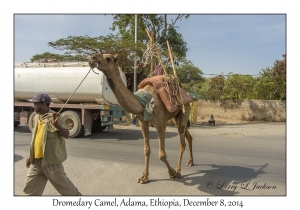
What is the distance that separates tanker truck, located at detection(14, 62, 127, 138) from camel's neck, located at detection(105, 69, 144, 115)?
5.60 metres

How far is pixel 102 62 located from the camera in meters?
3.84

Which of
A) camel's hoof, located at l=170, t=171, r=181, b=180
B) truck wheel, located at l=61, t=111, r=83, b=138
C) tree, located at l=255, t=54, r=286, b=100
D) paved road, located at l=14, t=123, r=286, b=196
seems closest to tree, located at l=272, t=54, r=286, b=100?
tree, located at l=255, t=54, r=286, b=100

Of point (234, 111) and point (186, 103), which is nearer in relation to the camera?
point (186, 103)

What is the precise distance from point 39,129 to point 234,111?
67.0 ft

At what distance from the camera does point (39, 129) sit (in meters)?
3.57

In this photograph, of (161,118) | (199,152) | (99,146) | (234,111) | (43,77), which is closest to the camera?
(161,118)

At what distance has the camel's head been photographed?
146 inches

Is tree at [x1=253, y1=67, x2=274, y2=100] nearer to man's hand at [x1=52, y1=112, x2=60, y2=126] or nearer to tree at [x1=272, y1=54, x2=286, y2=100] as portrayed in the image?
tree at [x1=272, y1=54, x2=286, y2=100]

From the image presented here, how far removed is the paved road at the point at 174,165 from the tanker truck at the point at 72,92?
1.25 metres

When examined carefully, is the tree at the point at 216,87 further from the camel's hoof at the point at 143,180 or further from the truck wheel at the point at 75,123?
the camel's hoof at the point at 143,180

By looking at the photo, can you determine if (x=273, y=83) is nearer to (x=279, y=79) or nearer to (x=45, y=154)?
(x=279, y=79)

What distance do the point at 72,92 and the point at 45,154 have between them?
7146 mm

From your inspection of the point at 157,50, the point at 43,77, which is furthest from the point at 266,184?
the point at 43,77

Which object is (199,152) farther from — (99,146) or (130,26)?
(130,26)
